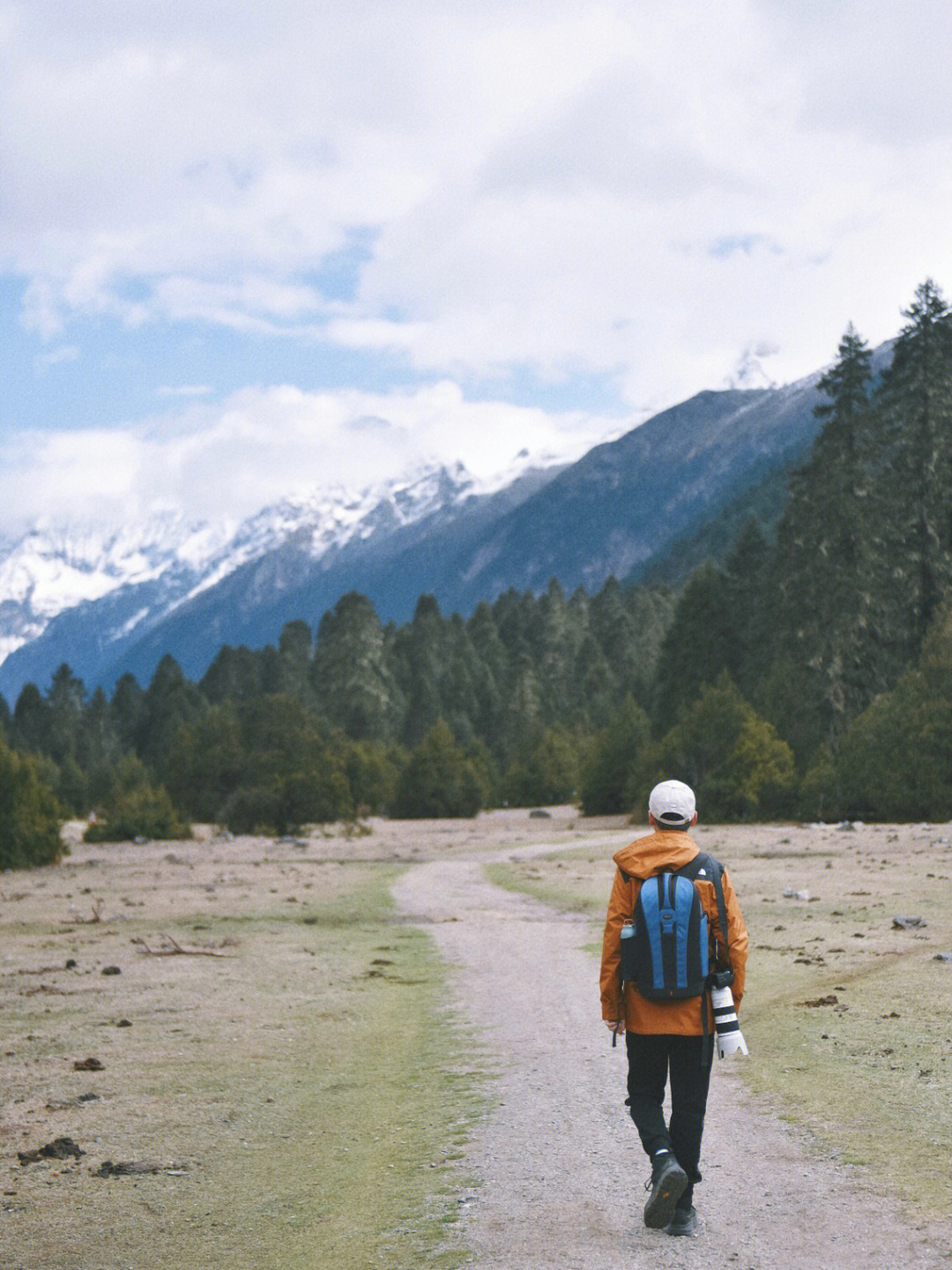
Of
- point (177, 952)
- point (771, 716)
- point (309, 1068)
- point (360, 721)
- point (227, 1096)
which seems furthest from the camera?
point (360, 721)

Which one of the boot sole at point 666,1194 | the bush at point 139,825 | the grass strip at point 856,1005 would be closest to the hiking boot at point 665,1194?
the boot sole at point 666,1194

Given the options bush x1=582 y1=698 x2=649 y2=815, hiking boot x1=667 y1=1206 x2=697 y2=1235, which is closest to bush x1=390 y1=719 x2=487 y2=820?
bush x1=582 y1=698 x2=649 y2=815

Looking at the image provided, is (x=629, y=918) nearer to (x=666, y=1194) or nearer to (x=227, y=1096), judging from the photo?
(x=666, y=1194)

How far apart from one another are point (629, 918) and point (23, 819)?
39.6 metres

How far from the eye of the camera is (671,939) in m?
7.44

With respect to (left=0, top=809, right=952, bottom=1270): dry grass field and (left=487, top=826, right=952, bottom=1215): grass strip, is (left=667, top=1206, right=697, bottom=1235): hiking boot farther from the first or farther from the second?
(left=487, top=826, right=952, bottom=1215): grass strip

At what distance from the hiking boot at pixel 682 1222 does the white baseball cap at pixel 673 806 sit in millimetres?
2190

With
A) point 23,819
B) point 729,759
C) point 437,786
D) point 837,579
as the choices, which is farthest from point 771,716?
point 23,819

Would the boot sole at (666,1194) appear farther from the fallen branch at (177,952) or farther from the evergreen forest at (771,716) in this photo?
the evergreen forest at (771,716)

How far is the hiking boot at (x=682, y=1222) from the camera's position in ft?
23.2

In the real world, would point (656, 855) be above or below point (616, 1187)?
above

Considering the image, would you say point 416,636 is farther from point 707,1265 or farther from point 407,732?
point 707,1265

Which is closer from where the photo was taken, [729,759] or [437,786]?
[729,759]

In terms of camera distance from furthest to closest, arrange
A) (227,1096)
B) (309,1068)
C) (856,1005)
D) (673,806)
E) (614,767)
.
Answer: (614,767)
(856,1005)
(309,1068)
(227,1096)
(673,806)
